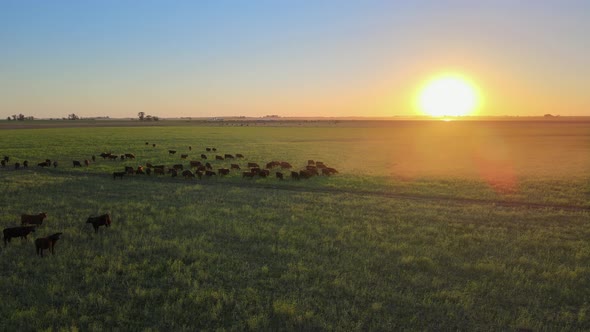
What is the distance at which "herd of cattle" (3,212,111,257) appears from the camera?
10586mm

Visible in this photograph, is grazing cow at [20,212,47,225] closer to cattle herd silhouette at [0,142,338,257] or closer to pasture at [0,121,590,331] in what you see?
cattle herd silhouette at [0,142,338,257]

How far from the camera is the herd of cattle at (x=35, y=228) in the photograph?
10.6m

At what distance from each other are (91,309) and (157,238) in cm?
440

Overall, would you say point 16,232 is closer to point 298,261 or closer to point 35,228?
point 35,228

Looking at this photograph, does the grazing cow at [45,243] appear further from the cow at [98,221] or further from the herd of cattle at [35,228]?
the cow at [98,221]

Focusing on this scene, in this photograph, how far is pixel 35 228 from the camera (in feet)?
42.3

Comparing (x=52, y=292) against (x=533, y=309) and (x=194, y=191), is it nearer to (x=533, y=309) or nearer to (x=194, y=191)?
(x=533, y=309)

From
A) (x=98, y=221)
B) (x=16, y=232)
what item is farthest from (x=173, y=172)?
(x=16, y=232)

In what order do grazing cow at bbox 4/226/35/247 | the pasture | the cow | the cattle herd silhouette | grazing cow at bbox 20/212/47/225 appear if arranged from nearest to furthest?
the pasture, grazing cow at bbox 4/226/35/247, the cattle herd silhouette, the cow, grazing cow at bbox 20/212/47/225

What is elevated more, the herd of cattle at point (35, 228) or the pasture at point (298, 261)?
the herd of cattle at point (35, 228)

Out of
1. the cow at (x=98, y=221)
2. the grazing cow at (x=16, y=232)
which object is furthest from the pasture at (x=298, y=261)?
the cow at (x=98, y=221)

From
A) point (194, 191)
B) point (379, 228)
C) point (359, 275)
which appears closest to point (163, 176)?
point (194, 191)

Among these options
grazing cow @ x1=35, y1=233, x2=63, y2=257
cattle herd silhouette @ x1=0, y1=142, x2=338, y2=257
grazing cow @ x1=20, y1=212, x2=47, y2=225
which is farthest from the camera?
grazing cow @ x1=20, y1=212, x2=47, y2=225

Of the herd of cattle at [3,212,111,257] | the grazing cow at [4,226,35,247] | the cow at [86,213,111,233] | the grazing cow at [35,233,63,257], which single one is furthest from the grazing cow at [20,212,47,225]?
the grazing cow at [35,233,63,257]
